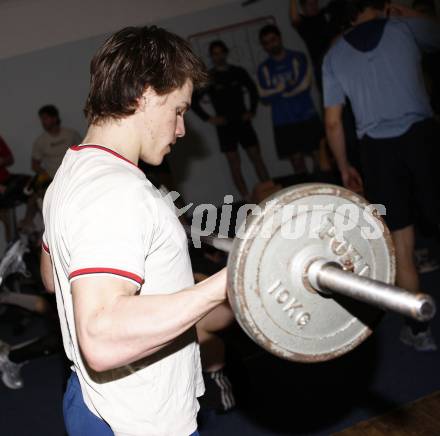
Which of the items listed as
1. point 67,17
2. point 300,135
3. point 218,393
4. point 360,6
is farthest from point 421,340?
point 67,17

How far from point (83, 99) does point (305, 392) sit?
163 inches

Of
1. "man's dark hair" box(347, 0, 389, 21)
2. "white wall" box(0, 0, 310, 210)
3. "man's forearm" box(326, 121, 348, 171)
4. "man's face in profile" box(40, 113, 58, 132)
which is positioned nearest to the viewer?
"man's dark hair" box(347, 0, 389, 21)

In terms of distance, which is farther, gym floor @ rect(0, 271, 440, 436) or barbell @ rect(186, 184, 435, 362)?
gym floor @ rect(0, 271, 440, 436)

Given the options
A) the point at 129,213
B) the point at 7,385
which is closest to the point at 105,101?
the point at 129,213

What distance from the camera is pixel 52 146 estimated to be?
5.22 metres

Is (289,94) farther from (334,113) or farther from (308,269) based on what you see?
(308,269)

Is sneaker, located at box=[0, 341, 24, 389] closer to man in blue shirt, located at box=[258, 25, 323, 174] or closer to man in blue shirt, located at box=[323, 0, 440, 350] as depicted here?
man in blue shirt, located at box=[323, 0, 440, 350]

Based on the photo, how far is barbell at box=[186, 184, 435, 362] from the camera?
0.85 meters

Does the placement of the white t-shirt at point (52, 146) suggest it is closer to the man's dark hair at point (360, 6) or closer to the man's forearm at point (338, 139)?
the man's forearm at point (338, 139)

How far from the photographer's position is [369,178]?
2.32 meters

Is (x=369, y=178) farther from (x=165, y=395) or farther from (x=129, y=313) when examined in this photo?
(x=129, y=313)

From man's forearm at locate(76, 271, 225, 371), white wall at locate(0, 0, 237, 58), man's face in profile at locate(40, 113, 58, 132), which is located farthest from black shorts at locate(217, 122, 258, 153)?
man's forearm at locate(76, 271, 225, 371)

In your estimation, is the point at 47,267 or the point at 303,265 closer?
the point at 303,265

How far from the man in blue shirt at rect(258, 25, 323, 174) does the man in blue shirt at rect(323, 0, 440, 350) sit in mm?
3179
